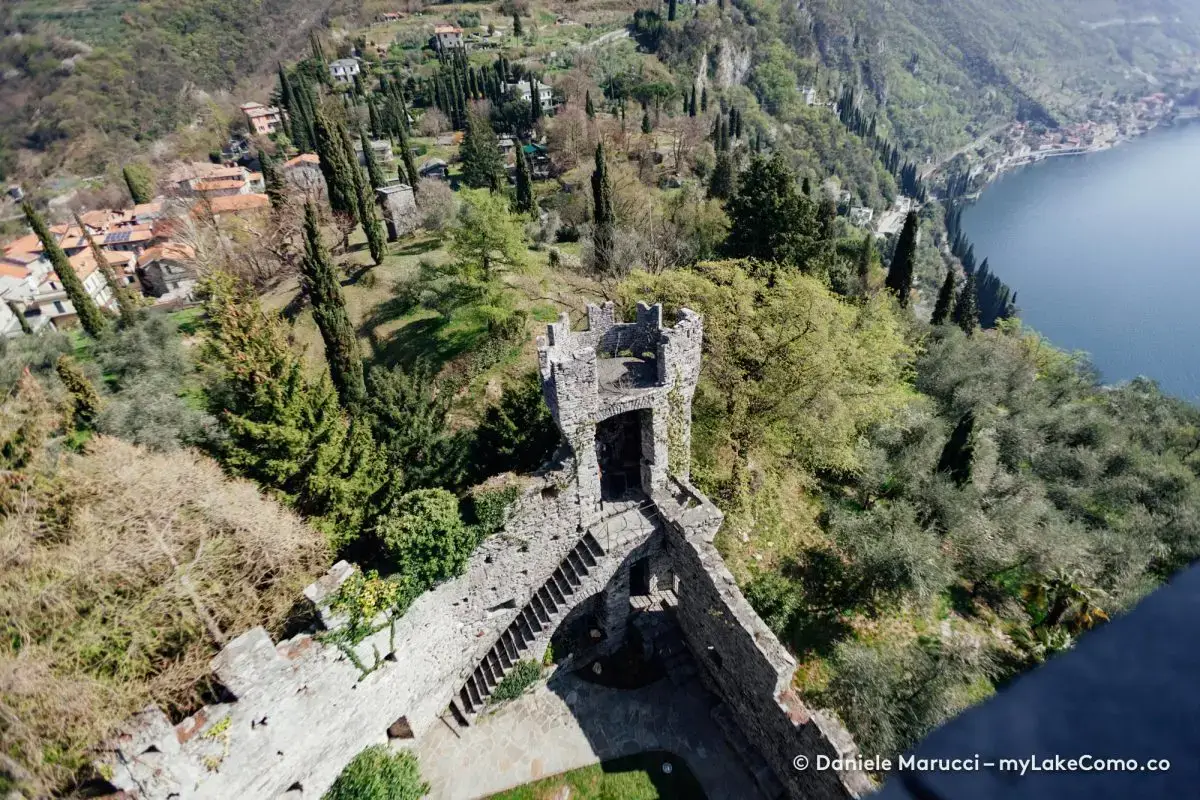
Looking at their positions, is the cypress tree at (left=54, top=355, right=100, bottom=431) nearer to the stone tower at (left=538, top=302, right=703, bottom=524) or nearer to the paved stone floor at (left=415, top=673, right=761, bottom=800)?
the paved stone floor at (left=415, top=673, right=761, bottom=800)

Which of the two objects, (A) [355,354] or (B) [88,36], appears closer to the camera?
(A) [355,354]

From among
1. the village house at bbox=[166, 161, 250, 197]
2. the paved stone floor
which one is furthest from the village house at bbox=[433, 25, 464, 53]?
the paved stone floor

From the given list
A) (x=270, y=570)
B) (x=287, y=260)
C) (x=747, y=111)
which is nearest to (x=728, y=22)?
(x=747, y=111)

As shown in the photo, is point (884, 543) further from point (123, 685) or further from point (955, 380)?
point (123, 685)

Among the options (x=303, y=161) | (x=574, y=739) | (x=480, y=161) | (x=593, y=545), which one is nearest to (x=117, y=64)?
(x=303, y=161)

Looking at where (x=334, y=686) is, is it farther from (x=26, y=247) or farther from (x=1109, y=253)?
(x=1109, y=253)

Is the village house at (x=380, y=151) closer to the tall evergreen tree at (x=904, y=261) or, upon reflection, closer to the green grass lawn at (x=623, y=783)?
the tall evergreen tree at (x=904, y=261)
